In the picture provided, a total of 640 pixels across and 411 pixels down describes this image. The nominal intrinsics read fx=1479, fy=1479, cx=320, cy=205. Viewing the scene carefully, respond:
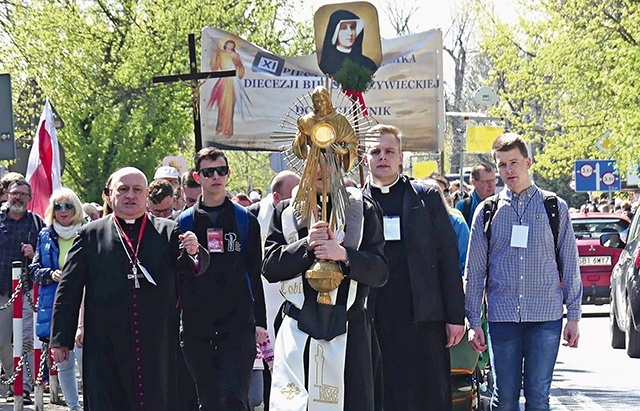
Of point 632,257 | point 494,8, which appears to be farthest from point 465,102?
point 632,257

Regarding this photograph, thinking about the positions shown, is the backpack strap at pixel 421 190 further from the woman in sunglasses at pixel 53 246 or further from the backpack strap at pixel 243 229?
the woman in sunglasses at pixel 53 246

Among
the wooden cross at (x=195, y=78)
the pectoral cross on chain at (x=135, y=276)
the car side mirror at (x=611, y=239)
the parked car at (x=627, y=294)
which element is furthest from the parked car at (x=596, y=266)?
the pectoral cross on chain at (x=135, y=276)

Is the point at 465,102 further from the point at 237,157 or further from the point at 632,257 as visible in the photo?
the point at 632,257

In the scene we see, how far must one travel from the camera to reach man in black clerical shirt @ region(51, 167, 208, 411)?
8.38 m

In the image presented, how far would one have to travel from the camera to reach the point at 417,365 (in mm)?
8570

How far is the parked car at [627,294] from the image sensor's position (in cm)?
1572

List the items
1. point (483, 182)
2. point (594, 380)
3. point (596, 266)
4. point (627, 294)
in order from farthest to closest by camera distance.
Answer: point (596, 266)
point (627, 294)
point (594, 380)
point (483, 182)

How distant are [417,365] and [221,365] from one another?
1.41m

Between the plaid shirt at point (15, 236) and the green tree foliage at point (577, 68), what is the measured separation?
55.9 feet

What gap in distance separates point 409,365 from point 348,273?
1285 mm

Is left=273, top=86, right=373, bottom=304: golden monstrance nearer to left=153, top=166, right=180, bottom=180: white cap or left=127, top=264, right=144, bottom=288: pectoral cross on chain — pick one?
left=127, top=264, right=144, bottom=288: pectoral cross on chain

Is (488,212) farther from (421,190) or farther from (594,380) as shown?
(594,380)

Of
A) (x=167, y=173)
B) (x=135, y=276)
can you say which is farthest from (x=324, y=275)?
(x=167, y=173)

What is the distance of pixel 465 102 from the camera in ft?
222
